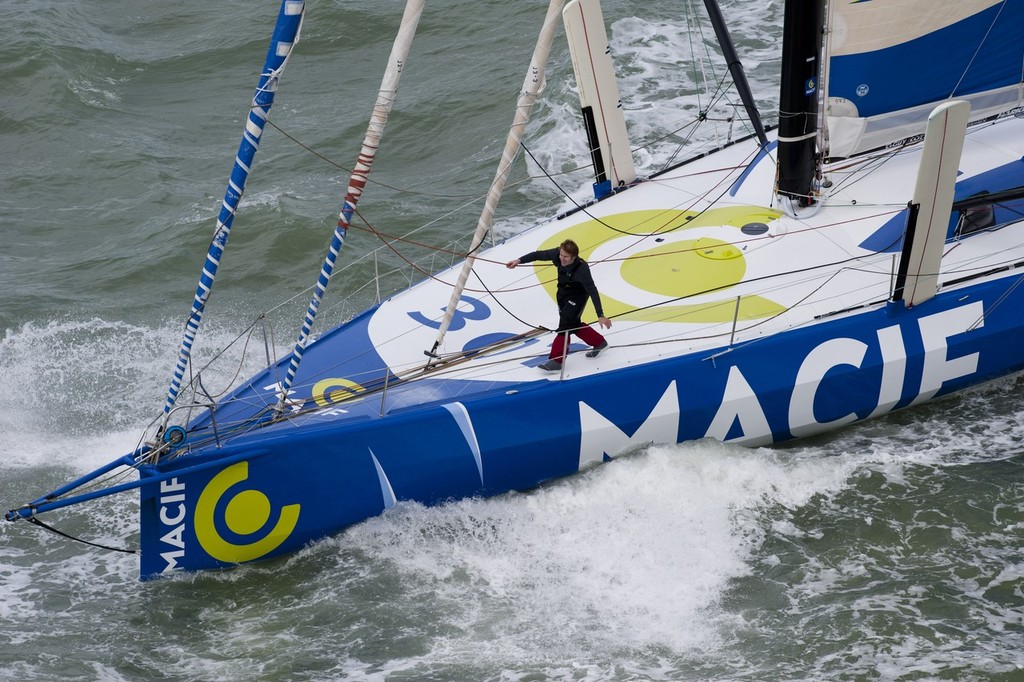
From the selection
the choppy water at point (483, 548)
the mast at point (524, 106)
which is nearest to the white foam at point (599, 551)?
the choppy water at point (483, 548)

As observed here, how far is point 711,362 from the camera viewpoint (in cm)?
783

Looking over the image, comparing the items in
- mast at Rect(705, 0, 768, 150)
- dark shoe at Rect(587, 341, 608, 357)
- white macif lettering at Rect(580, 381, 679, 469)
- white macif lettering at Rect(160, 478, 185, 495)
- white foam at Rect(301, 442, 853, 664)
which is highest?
mast at Rect(705, 0, 768, 150)

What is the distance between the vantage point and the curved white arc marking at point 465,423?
7.56 metres

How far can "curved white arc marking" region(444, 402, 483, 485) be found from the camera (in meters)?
7.56

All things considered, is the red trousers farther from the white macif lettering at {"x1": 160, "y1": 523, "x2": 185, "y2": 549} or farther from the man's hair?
the white macif lettering at {"x1": 160, "y1": 523, "x2": 185, "y2": 549}

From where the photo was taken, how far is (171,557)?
295 inches

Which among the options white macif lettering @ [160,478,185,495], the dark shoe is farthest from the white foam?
white macif lettering @ [160,478,185,495]

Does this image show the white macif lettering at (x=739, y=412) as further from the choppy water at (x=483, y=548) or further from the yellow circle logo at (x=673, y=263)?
the yellow circle logo at (x=673, y=263)

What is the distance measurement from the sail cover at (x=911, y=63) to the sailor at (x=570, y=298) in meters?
2.65

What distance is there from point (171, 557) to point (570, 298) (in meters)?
3.28

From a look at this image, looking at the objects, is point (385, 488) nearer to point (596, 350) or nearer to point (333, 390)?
point (333, 390)

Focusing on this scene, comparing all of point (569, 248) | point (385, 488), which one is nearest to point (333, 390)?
point (385, 488)

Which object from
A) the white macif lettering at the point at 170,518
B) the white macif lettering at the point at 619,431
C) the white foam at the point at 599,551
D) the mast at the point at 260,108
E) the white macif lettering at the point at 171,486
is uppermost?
the mast at the point at 260,108

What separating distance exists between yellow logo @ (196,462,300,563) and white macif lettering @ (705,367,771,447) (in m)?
3.06
